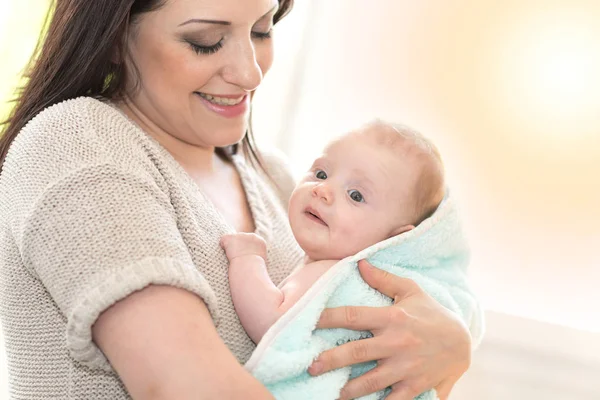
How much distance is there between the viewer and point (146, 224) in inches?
42.0

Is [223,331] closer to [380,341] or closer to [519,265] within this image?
[380,341]

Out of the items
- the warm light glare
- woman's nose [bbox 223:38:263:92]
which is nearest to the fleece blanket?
woman's nose [bbox 223:38:263:92]

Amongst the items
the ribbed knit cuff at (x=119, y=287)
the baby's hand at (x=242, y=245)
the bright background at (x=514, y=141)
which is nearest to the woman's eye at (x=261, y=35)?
the baby's hand at (x=242, y=245)

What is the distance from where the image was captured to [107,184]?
1.08 metres

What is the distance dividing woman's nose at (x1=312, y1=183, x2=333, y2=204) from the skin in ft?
0.66

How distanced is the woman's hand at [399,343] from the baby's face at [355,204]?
77 millimetres

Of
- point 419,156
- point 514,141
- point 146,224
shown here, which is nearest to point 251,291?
point 146,224

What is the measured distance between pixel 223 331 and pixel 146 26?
61 centimetres

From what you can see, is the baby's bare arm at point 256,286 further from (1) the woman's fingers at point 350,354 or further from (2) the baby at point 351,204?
(1) the woman's fingers at point 350,354

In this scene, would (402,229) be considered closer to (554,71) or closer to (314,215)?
(314,215)

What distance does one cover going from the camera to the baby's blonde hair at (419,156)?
136 cm

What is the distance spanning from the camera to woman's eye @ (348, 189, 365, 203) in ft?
4.41

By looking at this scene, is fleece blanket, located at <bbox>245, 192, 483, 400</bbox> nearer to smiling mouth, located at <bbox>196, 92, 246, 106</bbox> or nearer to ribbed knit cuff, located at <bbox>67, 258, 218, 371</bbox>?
ribbed knit cuff, located at <bbox>67, 258, 218, 371</bbox>

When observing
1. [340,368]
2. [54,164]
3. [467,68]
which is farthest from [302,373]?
[467,68]
